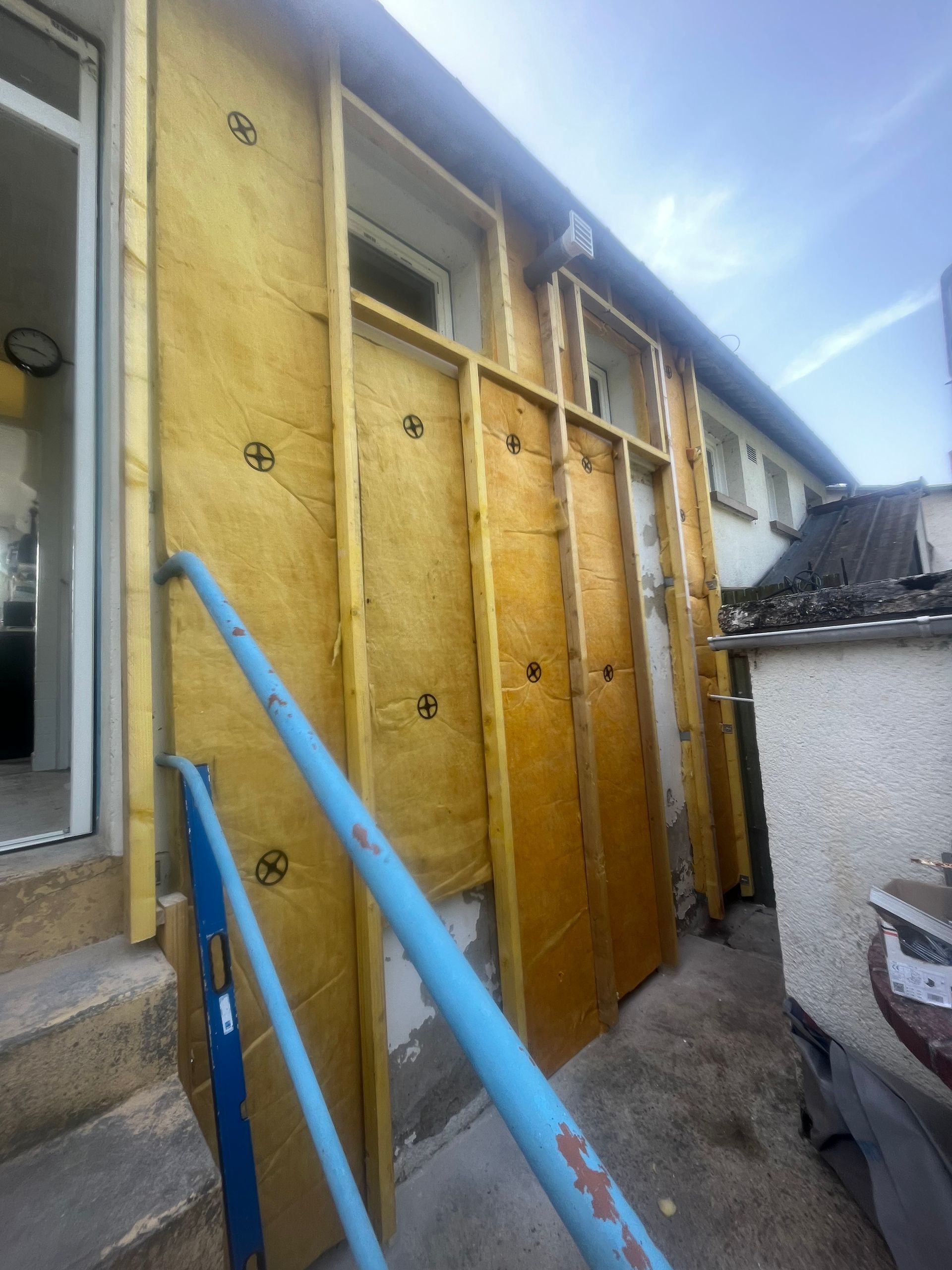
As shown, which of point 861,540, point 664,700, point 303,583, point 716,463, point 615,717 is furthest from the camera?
point 861,540

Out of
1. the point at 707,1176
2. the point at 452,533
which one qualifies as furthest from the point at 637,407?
the point at 707,1176

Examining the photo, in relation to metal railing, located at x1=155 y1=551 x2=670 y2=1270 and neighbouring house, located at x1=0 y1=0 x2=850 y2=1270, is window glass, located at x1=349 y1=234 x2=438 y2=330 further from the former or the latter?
metal railing, located at x1=155 y1=551 x2=670 y2=1270

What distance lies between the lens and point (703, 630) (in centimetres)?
379

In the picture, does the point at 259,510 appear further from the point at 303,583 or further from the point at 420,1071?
the point at 420,1071

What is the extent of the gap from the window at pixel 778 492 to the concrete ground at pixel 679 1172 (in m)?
5.74

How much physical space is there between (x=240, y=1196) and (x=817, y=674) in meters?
2.03

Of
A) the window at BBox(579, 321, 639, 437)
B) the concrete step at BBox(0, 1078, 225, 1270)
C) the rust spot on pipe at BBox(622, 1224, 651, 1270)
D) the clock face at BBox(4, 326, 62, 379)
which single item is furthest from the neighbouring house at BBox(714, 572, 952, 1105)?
the clock face at BBox(4, 326, 62, 379)

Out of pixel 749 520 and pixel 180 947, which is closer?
pixel 180 947

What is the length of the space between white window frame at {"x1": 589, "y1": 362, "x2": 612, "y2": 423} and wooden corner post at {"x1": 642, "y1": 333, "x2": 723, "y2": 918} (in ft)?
0.99

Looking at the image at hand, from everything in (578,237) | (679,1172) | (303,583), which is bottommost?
(679,1172)

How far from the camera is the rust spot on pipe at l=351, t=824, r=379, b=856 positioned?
0.56 m

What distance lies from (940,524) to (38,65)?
351 inches

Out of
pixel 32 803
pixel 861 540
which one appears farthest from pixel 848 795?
pixel 861 540

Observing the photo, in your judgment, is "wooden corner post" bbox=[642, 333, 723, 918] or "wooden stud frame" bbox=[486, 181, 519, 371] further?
"wooden corner post" bbox=[642, 333, 723, 918]
